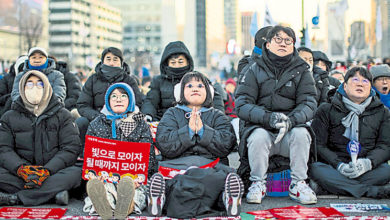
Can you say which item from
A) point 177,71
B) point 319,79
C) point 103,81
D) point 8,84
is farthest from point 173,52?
point 8,84

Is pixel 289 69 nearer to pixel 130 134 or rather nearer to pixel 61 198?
pixel 130 134

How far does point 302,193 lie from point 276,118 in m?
0.78

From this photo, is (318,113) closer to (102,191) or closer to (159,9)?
(102,191)

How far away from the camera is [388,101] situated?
6.42 m

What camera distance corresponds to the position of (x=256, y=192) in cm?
505

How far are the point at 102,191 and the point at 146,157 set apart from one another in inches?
27.5

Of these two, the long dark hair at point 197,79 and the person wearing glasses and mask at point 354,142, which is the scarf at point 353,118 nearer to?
the person wearing glasses and mask at point 354,142

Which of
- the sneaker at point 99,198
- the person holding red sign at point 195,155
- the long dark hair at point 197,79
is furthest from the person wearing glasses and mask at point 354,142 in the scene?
the sneaker at point 99,198

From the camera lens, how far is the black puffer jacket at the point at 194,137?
194 inches

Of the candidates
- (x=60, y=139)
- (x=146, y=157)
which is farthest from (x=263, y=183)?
(x=60, y=139)

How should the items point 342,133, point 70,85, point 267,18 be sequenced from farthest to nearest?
point 267,18
point 70,85
point 342,133

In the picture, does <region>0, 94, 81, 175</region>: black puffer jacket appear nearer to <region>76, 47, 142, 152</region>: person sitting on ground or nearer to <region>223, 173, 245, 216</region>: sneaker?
<region>76, 47, 142, 152</region>: person sitting on ground

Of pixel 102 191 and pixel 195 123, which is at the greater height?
pixel 195 123

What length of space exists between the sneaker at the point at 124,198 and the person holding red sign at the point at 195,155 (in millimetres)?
187
